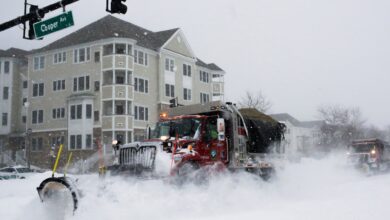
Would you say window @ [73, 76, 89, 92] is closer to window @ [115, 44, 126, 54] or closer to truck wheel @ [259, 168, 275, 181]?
window @ [115, 44, 126, 54]

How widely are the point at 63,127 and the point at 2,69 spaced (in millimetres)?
12151

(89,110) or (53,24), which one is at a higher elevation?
(53,24)

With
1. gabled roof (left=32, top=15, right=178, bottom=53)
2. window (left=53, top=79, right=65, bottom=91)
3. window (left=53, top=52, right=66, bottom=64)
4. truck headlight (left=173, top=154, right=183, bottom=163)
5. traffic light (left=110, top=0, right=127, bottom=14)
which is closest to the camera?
truck headlight (left=173, top=154, right=183, bottom=163)

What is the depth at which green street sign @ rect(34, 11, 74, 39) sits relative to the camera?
516 inches

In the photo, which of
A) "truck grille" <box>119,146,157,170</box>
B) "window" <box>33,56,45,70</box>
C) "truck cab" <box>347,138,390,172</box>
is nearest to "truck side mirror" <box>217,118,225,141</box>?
"truck grille" <box>119,146,157,170</box>

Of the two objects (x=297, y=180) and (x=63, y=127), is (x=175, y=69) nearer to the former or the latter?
(x=63, y=127)

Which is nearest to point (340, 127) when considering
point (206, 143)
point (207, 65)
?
point (207, 65)

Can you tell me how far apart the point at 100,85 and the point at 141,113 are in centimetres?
465

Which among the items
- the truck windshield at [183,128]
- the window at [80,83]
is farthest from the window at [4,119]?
the truck windshield at [183,128]

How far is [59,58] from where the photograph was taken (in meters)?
42.6

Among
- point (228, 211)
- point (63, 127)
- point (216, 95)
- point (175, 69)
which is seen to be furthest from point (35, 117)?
point (228, 211)

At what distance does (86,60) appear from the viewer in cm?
4066

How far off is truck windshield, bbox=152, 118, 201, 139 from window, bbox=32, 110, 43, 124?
1297 inches

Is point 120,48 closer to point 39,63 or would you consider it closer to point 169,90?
point 169,90
